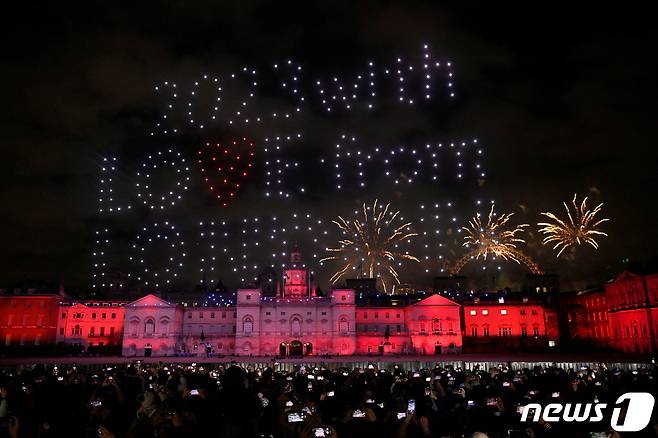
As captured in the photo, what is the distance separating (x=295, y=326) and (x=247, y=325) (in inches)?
288

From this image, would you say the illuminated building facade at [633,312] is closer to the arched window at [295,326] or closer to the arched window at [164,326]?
the arched window at [295,326]

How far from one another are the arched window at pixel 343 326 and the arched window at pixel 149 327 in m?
28.6

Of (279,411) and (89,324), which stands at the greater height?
(89,324)

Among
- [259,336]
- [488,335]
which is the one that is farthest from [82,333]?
[488,335]

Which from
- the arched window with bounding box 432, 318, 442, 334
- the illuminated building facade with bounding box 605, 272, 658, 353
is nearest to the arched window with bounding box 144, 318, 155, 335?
the arched window with bounding box 432, 318, 442, 334

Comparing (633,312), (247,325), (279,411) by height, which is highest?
Answer: (633,312)

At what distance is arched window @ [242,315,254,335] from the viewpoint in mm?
82375

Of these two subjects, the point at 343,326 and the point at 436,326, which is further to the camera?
the point at 436,326

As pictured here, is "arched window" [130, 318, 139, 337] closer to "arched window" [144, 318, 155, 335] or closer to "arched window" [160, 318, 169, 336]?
"arched window" [144, 318, 155, 335]

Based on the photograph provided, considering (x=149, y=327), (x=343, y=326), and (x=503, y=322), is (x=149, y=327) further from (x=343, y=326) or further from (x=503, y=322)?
(x=503, y=322)

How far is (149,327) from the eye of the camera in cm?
8300

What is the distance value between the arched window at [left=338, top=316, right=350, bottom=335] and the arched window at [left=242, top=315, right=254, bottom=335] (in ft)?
44.1

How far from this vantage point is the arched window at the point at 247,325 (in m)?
82.4

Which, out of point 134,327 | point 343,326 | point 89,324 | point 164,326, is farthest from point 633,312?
point 89,324
